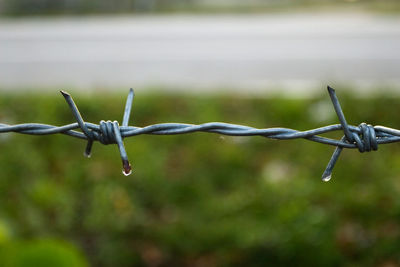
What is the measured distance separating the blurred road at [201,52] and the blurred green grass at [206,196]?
2.83 feet

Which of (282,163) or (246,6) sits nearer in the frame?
(282,163)

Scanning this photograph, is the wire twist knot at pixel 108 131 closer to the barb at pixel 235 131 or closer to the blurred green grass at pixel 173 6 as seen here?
the barb at pixel 235 131

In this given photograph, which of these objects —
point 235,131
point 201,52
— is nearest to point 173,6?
point 201,52

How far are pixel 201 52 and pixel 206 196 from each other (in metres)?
4.10

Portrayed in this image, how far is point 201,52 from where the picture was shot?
257 inches

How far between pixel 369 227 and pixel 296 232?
436 millimetres

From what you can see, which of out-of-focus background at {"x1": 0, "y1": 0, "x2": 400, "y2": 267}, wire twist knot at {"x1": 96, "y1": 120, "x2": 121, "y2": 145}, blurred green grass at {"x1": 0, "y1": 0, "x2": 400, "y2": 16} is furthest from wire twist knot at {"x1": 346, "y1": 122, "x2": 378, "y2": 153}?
blurred green grass at {"x1": 0, "y1": 0, "x2": 400, "y2": 16}

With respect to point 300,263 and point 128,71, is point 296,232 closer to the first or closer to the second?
point 300,263

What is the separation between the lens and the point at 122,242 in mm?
2426

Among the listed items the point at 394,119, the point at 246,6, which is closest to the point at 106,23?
the point at 246,6

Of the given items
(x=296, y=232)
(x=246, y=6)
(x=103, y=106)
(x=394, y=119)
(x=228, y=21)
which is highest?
(x=246, y=6)

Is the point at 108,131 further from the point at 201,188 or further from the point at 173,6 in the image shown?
the point at 173,6

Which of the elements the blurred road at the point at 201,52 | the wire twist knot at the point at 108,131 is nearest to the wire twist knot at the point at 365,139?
the wire twist knot at the point at 108,131

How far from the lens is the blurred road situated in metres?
5.25
